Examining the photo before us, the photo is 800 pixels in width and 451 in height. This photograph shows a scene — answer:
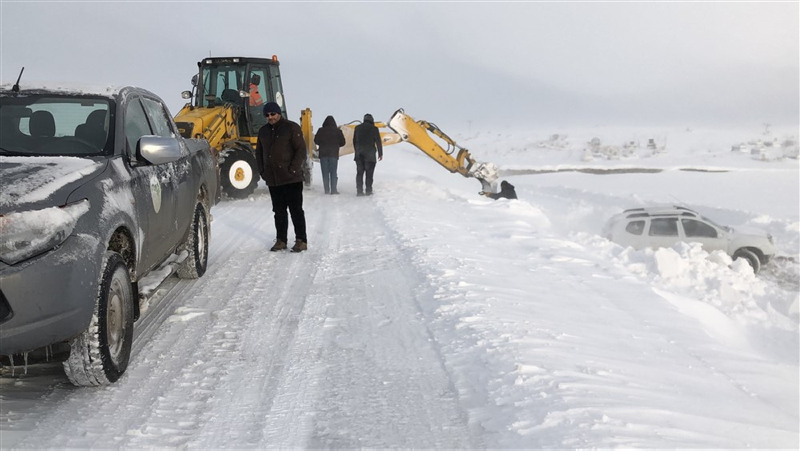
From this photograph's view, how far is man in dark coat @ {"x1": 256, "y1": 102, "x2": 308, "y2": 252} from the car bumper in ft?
14.3

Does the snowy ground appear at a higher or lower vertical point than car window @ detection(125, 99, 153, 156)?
lower

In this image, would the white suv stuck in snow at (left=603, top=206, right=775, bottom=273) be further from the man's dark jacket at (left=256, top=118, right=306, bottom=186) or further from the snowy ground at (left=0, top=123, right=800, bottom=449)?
the man's dark jacket at (left=256, top=118, right=306, bottom=186)

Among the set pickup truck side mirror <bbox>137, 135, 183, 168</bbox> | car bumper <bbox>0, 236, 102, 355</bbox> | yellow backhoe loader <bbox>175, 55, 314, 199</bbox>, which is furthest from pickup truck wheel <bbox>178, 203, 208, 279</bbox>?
yellow backhoe loader <bbox>175, 55, 314, 199</bbox>

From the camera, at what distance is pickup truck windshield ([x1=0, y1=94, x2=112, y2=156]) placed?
13.6 ft

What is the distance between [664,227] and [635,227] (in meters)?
0.61

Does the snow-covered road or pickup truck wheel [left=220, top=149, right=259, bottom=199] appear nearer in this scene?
the snow-covered road

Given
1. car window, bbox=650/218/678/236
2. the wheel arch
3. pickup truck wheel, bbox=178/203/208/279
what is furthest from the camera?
car window, bbox=650/218/678/236

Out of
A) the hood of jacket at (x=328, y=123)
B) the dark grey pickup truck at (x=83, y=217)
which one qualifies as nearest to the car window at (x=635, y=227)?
the hood of jacket at (x=328, y=123)

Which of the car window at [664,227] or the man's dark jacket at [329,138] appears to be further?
the man's dark jacket at [329,138]

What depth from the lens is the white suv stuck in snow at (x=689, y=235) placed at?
13484 mm

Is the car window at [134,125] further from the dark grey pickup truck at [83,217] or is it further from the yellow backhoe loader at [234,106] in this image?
the yellow backhoe loader at [234,106]

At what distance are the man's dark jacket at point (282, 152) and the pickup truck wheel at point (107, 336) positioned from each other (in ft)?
12.6

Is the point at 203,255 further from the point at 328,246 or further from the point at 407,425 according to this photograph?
the point at 407,425

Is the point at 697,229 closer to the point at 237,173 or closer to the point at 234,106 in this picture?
the point at 237,173
